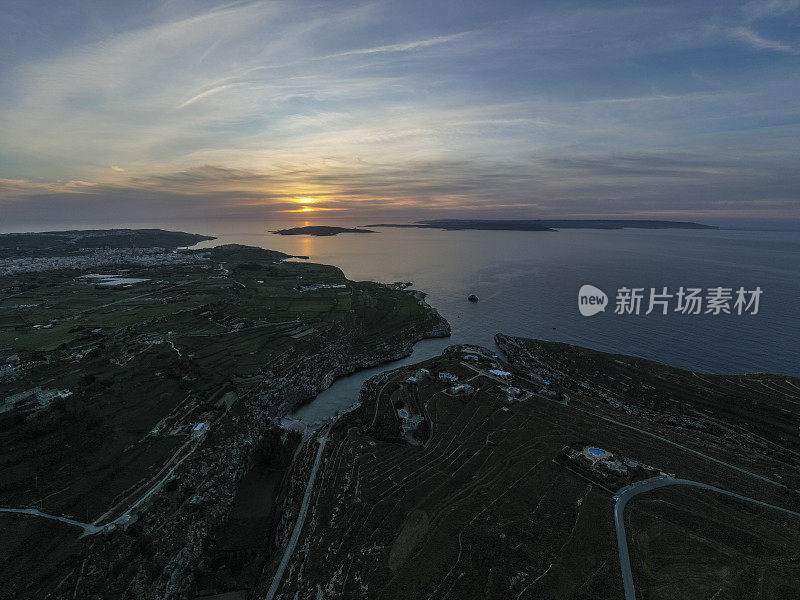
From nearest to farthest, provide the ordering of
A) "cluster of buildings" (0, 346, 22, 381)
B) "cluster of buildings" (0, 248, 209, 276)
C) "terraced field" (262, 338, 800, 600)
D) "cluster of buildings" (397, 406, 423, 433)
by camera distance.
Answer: "terraced field" (262, 338, 800, 600) → "cluster of buildings" (397, 406, 423, 433) → "cluster of buildings" (0, 346, 22, 381) → "cluster of buildings" (0, 248, 209, 276)

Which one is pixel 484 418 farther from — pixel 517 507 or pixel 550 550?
pixel 550 550

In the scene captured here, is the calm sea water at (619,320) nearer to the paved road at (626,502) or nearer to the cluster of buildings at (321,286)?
the cluster of buildings at (321,286)

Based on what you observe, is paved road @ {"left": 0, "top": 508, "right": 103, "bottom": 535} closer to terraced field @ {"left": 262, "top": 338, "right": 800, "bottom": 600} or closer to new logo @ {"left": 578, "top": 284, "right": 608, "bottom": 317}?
terraced field @ {"left": 262, "top": 338, "right": 800, "bottom": 600}

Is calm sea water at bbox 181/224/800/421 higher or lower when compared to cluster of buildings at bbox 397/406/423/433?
higher

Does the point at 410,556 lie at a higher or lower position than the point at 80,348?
lower

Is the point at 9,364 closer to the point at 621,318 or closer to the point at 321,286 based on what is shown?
the point at 321,286

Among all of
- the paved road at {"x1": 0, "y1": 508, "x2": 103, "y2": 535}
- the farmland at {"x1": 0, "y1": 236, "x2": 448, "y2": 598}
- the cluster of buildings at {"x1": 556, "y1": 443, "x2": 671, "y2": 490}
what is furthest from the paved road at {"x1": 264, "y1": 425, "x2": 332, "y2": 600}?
the cluster of buildings at {"x1": 556, "y1": 443, "x2": 671, "y2": 490}

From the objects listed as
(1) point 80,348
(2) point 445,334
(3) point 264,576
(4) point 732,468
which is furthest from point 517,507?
(1) point 80,348

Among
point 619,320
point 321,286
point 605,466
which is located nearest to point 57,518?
point 605,466

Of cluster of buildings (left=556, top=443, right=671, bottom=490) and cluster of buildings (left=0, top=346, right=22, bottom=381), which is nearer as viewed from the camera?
cluster of buildings (left=556, top=443, right=671, bottom=490)
